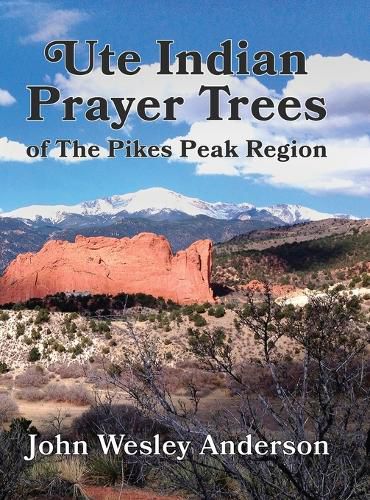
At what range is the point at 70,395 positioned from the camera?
80.3 ft

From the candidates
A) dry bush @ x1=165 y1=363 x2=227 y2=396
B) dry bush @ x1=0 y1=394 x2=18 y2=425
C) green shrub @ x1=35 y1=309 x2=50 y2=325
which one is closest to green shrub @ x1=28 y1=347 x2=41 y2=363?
green shrub @ x1=35 y1=309 x2=50 y2=325

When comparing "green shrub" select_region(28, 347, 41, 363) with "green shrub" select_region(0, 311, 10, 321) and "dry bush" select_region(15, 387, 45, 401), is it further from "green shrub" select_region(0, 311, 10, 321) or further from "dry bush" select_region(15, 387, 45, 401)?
"dry bush" select_region(15, 387, 45, 401)

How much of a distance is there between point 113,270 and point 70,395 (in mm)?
32685

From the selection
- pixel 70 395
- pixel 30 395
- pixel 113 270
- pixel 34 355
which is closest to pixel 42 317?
pixel 34 355

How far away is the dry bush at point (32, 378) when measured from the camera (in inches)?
1112

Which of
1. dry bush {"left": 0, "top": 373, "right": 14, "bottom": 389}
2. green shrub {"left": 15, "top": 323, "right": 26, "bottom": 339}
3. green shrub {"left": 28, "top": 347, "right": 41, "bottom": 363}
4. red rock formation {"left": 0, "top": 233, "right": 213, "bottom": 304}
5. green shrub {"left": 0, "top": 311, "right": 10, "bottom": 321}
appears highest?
red rock formation {"left": 0, "top": 233, "right": 213, "bottom": 304}

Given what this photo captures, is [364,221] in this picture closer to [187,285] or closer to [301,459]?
[187,285]

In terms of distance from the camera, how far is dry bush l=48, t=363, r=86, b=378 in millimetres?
29688

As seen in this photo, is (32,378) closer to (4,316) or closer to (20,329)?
(20,329)

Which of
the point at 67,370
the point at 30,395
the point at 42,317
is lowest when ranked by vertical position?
the point at 30,395

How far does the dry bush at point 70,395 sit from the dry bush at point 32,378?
2.22 metres

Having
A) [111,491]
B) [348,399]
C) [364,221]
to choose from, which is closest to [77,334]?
[111,491]

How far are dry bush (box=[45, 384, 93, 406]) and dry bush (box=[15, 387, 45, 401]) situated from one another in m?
0.27

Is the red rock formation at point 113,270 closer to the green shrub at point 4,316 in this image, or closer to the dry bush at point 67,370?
the green shrub at point 4,316
